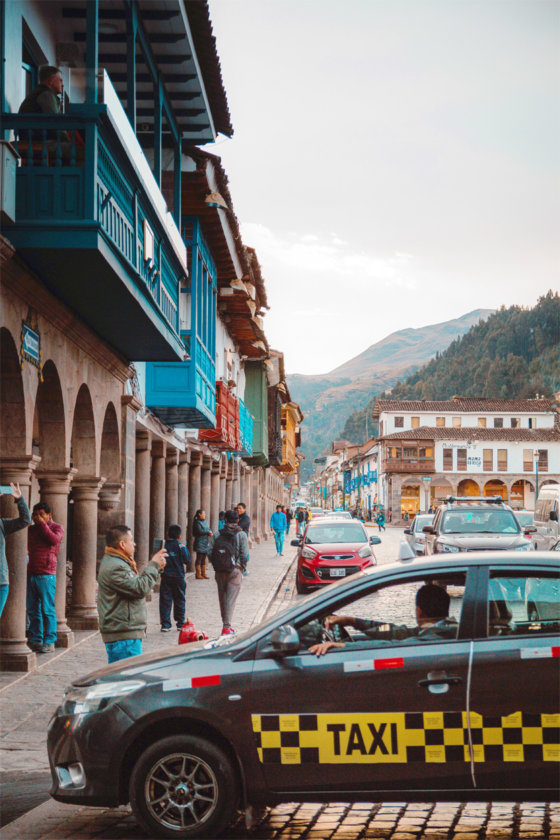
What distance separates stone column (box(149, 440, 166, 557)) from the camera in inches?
875

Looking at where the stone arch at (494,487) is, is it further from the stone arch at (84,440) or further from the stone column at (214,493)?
the stone arch at (84,440)

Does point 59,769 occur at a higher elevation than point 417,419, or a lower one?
lower

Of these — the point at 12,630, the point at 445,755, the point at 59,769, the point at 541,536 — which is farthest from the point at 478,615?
the point at 541,536

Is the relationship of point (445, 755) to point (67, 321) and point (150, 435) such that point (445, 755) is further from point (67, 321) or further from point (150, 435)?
point (150, 435)

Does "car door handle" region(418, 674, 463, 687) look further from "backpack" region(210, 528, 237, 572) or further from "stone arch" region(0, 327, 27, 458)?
"backpack" region(210, 528, 237, 572)

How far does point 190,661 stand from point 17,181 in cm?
576

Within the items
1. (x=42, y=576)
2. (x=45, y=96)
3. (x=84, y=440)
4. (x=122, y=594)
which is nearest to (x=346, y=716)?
(x=122, y=594)

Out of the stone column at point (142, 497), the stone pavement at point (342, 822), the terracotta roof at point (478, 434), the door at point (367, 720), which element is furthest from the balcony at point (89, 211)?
the terracotta roof at point (478, 434)

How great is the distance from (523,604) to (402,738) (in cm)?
101

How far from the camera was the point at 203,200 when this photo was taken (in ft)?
61.7

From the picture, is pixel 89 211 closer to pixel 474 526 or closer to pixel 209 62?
pixel 209 62

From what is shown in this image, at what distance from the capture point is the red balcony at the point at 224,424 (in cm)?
2489

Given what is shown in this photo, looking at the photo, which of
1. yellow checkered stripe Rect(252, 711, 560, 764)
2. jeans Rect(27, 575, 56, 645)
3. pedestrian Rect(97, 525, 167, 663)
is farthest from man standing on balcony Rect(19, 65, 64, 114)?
yellow checkered stripe Rect(252, 711, 560, 764)

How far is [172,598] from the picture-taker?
1451 centimetres
